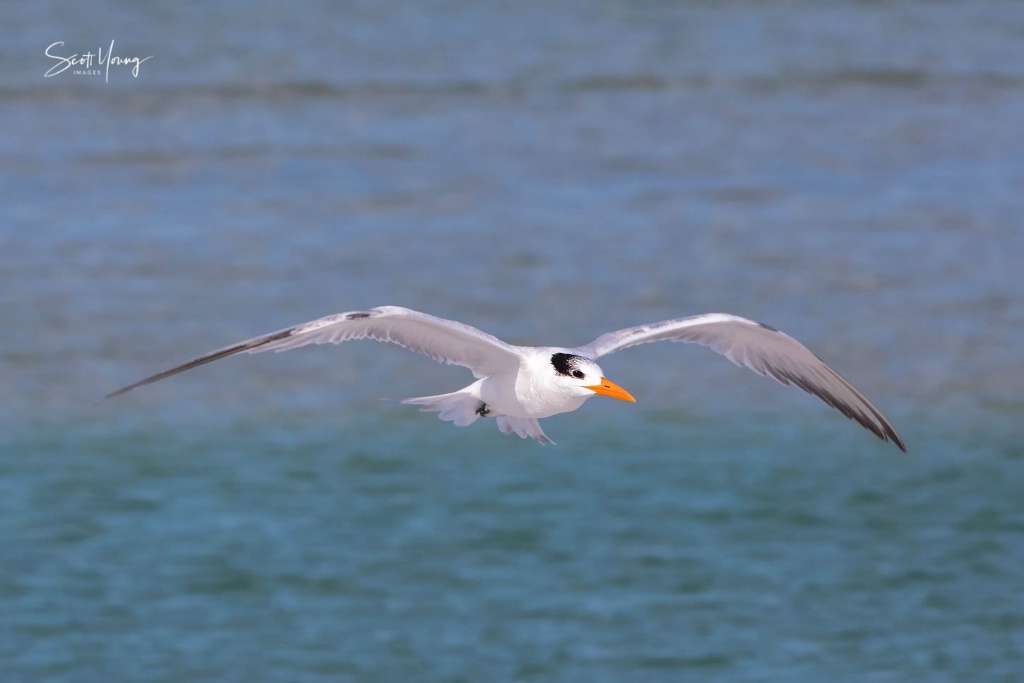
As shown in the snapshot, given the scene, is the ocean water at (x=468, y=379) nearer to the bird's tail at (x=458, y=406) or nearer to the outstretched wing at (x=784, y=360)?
the outstretched wing at (x=784, y=360)

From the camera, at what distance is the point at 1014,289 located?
25.5 m

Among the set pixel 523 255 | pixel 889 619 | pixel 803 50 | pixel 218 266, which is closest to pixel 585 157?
pixel 523 255

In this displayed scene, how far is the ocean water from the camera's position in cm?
1739

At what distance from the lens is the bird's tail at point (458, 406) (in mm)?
10156

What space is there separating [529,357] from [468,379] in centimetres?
1443

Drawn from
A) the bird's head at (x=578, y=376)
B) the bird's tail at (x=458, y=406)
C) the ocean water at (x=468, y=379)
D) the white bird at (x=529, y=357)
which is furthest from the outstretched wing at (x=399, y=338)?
the ocean water at (x=468, y=379)

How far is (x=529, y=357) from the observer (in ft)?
32.2

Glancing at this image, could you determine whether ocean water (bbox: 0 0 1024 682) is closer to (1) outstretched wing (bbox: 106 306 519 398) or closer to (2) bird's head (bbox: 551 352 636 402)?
(1) outstretched wing (bbox: 106 306 519 398)

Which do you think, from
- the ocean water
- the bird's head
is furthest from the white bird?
the ocean water

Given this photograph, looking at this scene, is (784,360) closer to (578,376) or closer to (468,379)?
(578,376)

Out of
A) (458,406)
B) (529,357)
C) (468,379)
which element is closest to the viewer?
(529,357)

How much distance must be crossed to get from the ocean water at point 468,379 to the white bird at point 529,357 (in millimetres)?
6070

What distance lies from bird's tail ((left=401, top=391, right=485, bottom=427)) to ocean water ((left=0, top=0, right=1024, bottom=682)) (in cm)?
676

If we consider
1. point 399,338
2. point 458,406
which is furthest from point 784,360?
point 399,338
